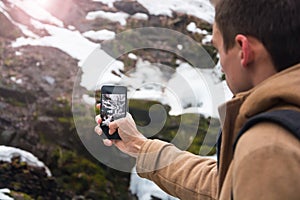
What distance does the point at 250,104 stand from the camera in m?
0.63

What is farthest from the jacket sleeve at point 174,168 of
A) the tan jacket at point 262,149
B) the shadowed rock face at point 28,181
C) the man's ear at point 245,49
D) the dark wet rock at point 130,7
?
the dark wet rock at point 130,7

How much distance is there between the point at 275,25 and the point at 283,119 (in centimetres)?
16

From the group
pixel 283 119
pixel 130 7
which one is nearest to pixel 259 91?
pixel 283 119

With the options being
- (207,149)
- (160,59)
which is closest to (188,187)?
(207,149)

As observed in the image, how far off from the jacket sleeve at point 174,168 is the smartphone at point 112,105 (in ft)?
0.34

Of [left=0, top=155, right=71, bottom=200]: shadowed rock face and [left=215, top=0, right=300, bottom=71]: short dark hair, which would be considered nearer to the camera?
[left=215, top=0, right=300, bottom=71]: short dark hair

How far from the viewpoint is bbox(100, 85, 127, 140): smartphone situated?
114 cm

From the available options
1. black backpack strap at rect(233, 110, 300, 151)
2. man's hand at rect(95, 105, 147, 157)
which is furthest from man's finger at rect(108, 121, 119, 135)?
black backpack strap at rect(233, 110, 300, 151)

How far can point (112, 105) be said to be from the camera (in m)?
1.15

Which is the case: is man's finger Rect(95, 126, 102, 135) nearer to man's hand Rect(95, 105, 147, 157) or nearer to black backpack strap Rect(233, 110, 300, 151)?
man's hand Rect(95, 105, 147, 157)

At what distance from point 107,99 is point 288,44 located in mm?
634

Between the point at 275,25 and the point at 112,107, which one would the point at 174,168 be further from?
the point at 275,25

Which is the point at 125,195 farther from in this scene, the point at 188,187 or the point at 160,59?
the point at 188,187

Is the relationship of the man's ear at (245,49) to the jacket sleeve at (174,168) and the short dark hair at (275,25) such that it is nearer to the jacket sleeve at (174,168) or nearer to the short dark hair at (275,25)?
the short dark hair at (275,25)
